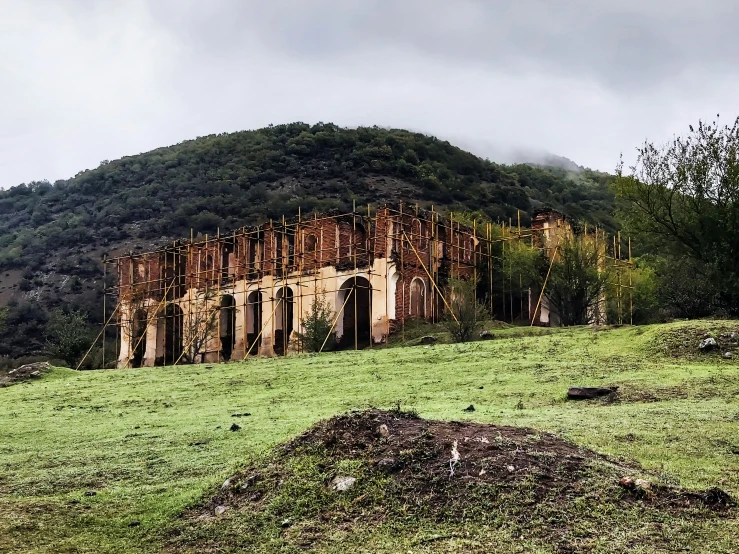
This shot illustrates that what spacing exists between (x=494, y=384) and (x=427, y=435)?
10.2 metres

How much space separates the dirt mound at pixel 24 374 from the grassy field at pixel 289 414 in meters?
0.60

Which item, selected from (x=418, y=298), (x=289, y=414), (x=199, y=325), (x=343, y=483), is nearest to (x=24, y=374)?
(x=199, y=325)

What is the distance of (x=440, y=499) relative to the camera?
32.0ft

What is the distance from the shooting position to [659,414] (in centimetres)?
1496

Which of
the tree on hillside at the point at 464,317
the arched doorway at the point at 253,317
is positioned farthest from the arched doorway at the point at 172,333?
the tree on hillside at the point at 464,317

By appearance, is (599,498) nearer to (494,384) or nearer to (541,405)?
(541,405)

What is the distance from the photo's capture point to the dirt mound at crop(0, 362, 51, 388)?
31.4 metres

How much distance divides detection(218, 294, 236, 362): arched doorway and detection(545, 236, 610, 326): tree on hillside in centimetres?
1867

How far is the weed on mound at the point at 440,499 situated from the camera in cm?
873

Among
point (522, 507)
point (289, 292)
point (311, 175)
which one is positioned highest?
point (311, 175)

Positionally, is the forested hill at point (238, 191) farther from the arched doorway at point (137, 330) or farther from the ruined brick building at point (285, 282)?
the arched doorway at point (137, 330)

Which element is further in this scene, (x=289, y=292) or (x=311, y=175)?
(x=311, y=175)

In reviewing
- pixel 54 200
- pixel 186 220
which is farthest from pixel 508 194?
pixel 54 200

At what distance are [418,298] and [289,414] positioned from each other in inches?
1046
